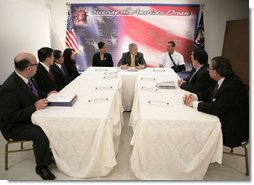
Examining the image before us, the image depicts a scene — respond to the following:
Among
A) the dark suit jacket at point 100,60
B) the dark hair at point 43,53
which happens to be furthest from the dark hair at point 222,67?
the dark suit jacket at point 100,60

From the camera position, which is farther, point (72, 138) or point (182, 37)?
point (182, 37)

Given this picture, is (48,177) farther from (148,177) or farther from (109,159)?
(148,177)

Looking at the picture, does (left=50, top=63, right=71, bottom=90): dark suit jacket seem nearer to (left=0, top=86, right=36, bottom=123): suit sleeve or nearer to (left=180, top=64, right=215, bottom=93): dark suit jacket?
(left=0, top=86, right=36, bottom=123): suit sleeve

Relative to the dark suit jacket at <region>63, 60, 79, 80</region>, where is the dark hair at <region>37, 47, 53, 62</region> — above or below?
above

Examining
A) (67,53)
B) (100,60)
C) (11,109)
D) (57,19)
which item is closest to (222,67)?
(11,109)

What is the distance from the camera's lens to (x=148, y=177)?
6.38 ft

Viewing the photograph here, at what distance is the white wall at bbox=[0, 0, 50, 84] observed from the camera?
3.43 metres

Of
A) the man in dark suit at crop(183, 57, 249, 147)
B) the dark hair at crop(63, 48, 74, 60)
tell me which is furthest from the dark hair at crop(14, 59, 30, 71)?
the dark hair at crop(63, 48, 74, 60)

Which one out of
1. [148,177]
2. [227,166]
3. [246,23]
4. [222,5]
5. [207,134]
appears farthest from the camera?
[222,5]

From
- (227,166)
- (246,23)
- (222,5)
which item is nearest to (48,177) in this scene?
(227,166)

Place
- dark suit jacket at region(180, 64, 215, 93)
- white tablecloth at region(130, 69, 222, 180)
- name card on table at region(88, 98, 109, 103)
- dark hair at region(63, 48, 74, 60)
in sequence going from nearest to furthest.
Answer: white tablecloth at region(130, 69, 222, 180) → name card on table at region(88, 98, 109, 103) → dark suit jacket at region(180, 64, 215, 93) → dark hair at region(63, 48, 74, 60)

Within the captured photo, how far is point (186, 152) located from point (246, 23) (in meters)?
3.82

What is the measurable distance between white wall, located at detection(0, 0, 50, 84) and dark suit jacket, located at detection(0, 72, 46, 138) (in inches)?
65.6

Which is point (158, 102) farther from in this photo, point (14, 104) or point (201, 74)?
point (14, 104)
